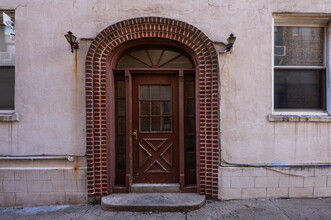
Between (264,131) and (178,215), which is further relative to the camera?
(264,131)

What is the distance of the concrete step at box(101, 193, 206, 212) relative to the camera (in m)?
3.79

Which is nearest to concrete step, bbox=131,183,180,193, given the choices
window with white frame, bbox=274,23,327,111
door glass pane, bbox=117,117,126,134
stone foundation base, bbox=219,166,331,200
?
stone foundation base, bbox=219,166,331,200

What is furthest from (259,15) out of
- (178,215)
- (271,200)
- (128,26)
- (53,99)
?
(53,99)

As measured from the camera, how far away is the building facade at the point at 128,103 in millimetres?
4094

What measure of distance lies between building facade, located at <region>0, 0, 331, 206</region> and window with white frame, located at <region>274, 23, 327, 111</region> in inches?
8.1

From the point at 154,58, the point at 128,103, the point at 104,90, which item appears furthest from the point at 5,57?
the point at 154,58

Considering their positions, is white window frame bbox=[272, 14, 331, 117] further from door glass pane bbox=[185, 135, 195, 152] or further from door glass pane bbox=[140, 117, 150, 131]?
door glass pane bbox=[140, 117, 150, 131]

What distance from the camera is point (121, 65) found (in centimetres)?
448

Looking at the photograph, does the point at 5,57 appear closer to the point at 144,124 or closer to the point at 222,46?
the point at 144,124

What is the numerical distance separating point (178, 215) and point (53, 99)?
10.4ft

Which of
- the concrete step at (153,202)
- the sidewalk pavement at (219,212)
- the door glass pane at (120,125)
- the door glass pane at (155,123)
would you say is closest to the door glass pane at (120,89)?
the door glass pane at (120,125)

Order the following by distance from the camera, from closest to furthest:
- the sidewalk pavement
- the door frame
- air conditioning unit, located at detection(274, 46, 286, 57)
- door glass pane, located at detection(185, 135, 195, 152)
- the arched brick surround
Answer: the sidewalk pavement < the arched brick surround < the door frame < air conditioning unit, located at detection(274, 46, 286, 57) < door glass pane, located at detection(185, 135, 195, 152)

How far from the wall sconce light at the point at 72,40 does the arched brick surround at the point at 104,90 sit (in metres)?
0.28

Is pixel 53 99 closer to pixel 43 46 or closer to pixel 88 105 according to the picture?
pixel 88 105
